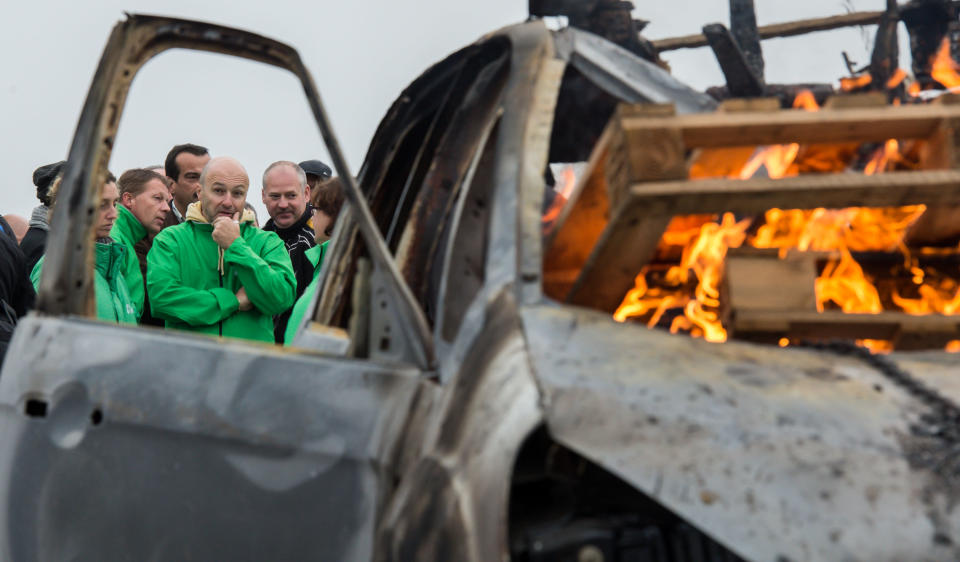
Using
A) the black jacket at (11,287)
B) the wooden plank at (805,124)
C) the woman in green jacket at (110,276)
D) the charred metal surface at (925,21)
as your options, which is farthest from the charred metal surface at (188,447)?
the charred metal surface at (925,21)

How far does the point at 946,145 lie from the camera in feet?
8.20

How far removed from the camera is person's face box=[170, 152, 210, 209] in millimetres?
6258

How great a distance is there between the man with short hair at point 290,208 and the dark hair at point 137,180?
60cm

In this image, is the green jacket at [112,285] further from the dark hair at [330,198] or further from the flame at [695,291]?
the flame at [695,291]

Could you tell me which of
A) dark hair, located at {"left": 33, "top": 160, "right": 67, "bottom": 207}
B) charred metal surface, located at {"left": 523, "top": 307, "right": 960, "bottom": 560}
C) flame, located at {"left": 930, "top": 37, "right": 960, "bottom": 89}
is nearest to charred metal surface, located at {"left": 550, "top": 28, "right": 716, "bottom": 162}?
charred metal surface, located at {"left": 523, "top": 307, "right": 960, "bottom": 560}

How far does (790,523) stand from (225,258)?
364cm

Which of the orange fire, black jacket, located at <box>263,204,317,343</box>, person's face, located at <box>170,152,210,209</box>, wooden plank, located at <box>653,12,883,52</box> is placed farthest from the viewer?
wooden plank, located at <box>653,12,883,52</box>

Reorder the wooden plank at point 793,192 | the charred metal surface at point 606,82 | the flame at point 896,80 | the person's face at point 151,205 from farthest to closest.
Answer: the person's face at point 151,205
the flame at point 896,80
the charred metal surface at point 606,82
the wooden plank at point 793,192

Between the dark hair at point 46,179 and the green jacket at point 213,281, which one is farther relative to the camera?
the dark hair at point 46,179

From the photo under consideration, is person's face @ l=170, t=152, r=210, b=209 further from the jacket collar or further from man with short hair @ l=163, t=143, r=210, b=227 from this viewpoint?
the jacket collar

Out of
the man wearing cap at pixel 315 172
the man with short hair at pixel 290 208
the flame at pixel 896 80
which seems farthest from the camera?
the man wearing cap at pixel 315 172

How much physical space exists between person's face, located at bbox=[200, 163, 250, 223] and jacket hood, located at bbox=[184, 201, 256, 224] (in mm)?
28

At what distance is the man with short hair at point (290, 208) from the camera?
611cm

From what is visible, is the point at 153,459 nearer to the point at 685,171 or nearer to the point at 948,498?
the point at 685,171
